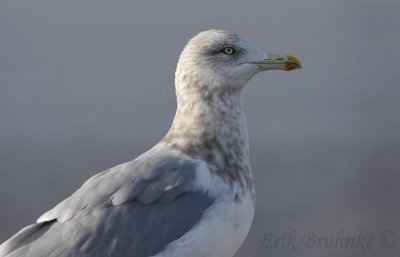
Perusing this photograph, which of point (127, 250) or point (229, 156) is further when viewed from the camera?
point (229, 156)

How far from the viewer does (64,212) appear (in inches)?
95.5

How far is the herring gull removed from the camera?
2.38 metres

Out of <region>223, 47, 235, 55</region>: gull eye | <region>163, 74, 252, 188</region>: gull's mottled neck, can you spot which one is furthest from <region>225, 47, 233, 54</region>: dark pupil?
<region>163, 74, 252, 188</region>: gull's mottled neck

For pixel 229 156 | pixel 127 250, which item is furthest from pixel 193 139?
pixel 127 250

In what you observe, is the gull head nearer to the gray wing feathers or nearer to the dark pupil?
the dark pupil

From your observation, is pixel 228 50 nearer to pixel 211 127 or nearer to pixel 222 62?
pixel 222 62

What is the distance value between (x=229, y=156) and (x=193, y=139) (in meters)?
0.11

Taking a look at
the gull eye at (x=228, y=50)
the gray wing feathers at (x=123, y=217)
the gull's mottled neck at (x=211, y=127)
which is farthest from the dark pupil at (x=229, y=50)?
the gray wing feathers at (x=123, y=217)

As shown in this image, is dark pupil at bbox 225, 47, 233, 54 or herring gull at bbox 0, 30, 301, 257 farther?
dark pupil at bbox 225, 47, 233, 54

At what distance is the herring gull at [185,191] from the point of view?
7.82 feet

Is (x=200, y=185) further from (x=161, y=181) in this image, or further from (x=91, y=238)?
(x=91, y=238)

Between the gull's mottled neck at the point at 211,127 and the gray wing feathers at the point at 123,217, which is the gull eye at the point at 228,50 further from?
the gray wing feathers at the point at 123,217

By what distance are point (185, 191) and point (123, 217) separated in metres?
0.18

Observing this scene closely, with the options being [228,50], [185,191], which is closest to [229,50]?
[228,50]
